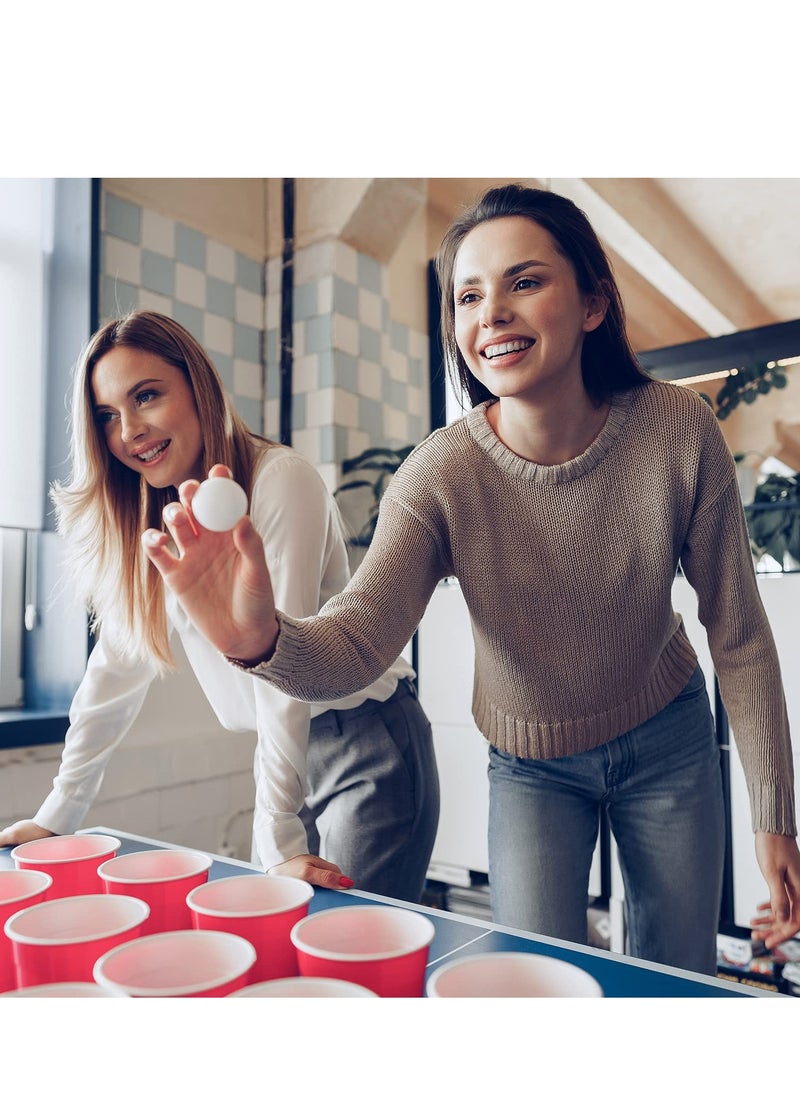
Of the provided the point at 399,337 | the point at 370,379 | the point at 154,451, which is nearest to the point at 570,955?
the point at 154,451

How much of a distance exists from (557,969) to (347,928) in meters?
0.18

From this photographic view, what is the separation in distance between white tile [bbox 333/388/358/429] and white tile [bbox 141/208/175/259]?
0.63 m

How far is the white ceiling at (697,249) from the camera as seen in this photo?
101 inches

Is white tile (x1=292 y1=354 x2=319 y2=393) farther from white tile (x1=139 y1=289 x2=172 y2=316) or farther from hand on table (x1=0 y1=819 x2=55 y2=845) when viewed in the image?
hand on table (x1=0 y1=819 x2=55 y2=845)

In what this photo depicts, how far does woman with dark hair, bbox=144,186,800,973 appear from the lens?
1.01 m

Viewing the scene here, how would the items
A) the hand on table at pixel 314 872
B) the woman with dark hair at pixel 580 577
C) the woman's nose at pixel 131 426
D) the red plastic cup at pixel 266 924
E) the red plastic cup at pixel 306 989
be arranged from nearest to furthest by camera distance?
the red plastic cup at pixel 306 989, the red plastic cup at pixel 266 924, the hand on table at pixel 314 872, the woman with dark hair at pixel 580 577, the woman's nose at pixel 131 426

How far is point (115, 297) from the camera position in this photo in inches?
89.0

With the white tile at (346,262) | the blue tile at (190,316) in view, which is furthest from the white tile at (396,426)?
the blue tile at (190,316)

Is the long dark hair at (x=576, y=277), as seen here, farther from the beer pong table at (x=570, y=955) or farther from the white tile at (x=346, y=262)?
the white tile at (x=346, y=262)

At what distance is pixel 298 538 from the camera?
1.08m

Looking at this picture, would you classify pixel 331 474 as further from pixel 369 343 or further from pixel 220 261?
pixel 220 261

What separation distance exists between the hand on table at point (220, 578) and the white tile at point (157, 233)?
6.07 feet

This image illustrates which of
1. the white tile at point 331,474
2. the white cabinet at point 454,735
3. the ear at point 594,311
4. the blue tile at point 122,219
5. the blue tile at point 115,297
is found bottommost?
the white cabinet at point 454,735
